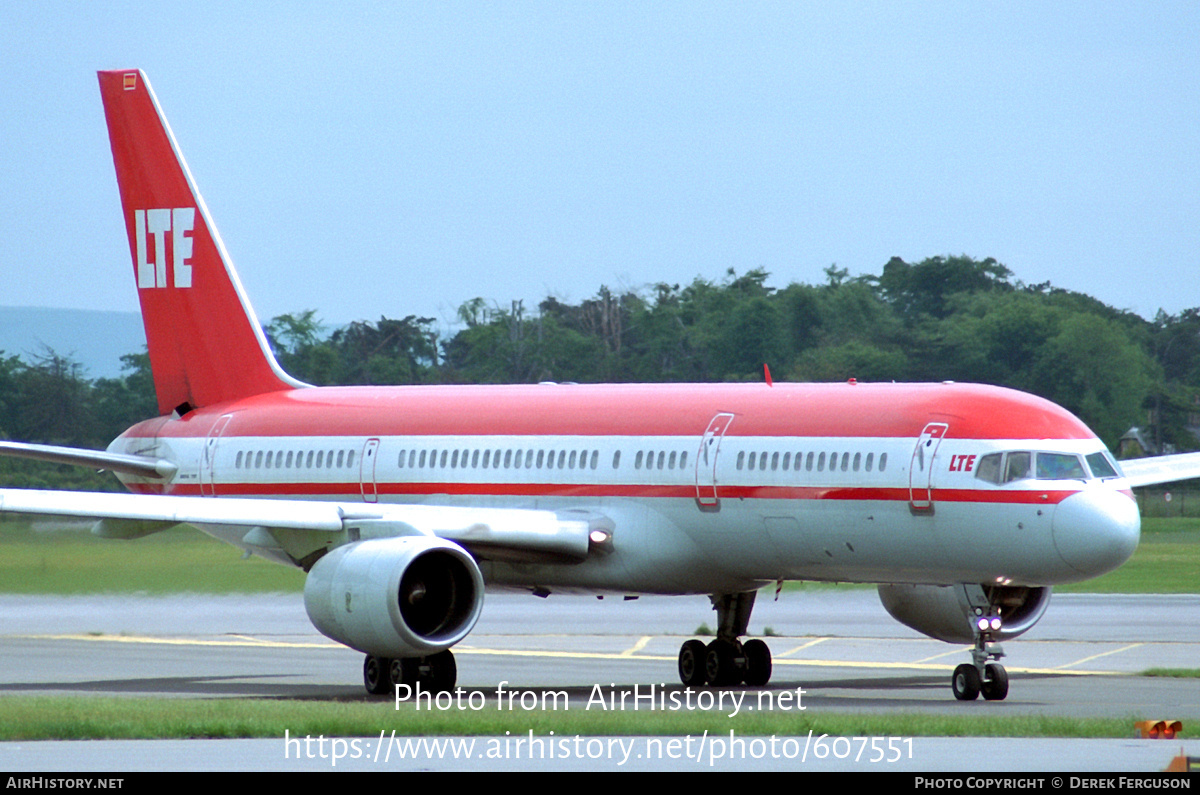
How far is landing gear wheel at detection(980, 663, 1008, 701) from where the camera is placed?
22.0 m

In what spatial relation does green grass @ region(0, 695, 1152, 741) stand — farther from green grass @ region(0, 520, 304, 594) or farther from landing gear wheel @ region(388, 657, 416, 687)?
green grass @ region(0, 520, 304, 594)

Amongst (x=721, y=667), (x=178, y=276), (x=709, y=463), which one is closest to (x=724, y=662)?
(x=721, y=667)

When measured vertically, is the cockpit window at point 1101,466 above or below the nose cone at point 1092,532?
above

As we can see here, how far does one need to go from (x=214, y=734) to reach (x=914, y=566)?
9051mm

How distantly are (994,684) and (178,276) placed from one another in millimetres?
15180

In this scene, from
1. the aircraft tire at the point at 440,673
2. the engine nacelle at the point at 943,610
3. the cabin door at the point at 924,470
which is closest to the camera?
the cabin door at the point at 924,470

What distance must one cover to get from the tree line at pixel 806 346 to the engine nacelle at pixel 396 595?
130ft

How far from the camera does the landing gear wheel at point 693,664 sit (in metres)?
25.3

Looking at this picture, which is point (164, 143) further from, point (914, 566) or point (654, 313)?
point (654, 313)

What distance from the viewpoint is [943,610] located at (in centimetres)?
2567

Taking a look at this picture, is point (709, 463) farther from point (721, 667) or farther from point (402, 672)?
point (402, 672)

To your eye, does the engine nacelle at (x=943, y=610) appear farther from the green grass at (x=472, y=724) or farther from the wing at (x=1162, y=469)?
the green grass at (x=472, y=724)

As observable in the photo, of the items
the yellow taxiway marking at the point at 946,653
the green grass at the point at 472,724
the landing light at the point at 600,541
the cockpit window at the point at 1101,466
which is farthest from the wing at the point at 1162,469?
the green grass at the point at 472,724

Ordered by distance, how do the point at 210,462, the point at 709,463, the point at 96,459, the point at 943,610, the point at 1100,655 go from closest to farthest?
the point at 709,463
the point at 943,610
the point at 96,459
the point at 1100,655
the point at 210,462
